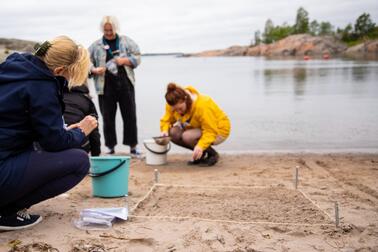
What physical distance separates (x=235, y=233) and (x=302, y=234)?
1.44 ft

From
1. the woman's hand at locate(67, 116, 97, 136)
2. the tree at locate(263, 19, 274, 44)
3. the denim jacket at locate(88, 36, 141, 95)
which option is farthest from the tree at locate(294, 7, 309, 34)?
the woman's hand at locate(67, 116, 97, 136)

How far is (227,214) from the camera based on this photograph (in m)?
3.85

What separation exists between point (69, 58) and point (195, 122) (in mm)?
3128

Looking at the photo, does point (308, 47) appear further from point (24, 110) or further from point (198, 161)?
point (24, 110)

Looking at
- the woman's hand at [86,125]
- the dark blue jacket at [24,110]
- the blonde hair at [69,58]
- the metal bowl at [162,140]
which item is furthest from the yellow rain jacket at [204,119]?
the dark blue jacket at [24,110]

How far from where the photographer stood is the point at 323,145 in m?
7.62

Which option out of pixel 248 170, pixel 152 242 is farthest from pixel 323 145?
pixel 152 242

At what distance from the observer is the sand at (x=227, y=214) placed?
3.20 metres

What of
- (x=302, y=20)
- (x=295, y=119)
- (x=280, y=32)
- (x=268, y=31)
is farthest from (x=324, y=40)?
(x=295, y=119)

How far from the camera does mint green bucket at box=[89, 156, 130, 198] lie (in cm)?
443

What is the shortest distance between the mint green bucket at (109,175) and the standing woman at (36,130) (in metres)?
0.94

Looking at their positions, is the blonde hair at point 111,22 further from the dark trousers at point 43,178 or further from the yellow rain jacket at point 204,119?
the dark trousers at point 43,178

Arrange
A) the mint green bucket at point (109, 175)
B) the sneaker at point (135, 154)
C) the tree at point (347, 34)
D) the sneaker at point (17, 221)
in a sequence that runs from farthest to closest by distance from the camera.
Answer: the tree at point (347, 34) → the sneaker at point (135, 154) → the mint green bucket at point (109, 175) → the sneaker at point (17, 221)

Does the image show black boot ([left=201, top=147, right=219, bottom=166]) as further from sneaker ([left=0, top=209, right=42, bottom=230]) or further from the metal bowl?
sneaker ([left=0, top=209, right=42, bottom=230])
